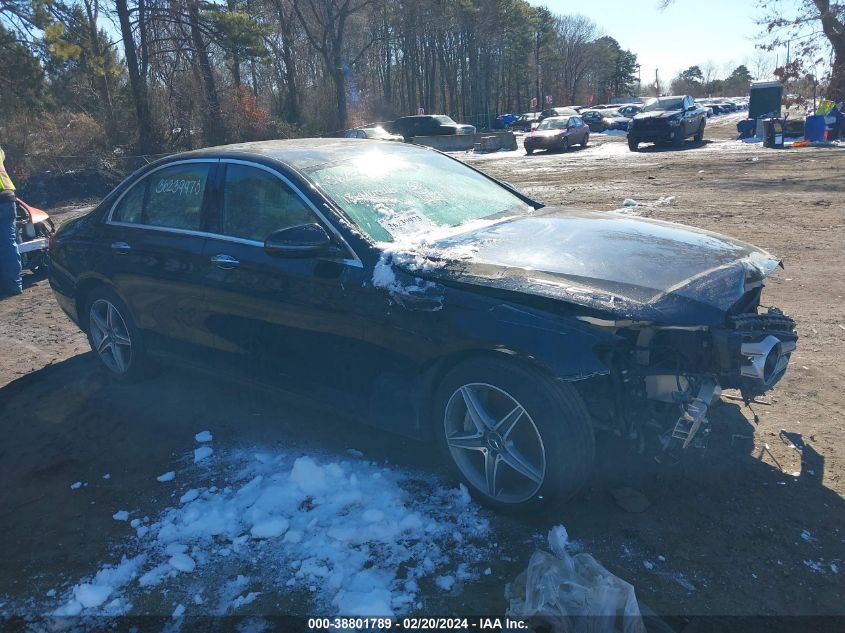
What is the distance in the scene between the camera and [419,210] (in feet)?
12.6

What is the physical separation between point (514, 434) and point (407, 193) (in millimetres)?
1652

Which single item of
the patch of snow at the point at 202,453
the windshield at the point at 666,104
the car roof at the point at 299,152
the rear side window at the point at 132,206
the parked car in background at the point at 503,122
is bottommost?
the patch of snow at the point at 202,453

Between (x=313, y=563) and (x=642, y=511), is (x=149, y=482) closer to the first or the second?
(x=313, y=563)

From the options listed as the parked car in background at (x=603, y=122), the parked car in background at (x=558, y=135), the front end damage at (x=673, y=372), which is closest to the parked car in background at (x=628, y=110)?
the parked car in background at (x=603, y=122)

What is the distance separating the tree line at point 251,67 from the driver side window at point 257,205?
17.8 m

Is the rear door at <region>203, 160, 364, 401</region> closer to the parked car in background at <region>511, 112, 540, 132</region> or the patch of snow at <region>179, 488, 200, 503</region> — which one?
the patch of snow at <region>179, 488, 200, 503</region>

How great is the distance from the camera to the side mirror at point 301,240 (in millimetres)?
3408

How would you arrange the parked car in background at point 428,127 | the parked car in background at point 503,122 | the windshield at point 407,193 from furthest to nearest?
1. the parked car in background at point 503,122
2. the parked car in background at point 428,127
3. the windshield at point 407,193

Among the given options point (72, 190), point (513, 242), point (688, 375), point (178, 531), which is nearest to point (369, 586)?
point (178, 531)

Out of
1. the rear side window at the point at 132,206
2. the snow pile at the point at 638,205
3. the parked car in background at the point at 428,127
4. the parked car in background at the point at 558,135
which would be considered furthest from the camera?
the parked car in background at the point at 428,127

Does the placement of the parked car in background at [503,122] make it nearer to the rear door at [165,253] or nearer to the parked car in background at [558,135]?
the parked car in background at [558,135]

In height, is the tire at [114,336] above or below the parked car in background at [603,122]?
below

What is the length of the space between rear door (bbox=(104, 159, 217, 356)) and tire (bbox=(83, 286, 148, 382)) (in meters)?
0.14

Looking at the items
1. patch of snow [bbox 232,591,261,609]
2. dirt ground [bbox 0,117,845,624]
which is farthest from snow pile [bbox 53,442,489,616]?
dirt ground [bbox 0,117,845,624]
